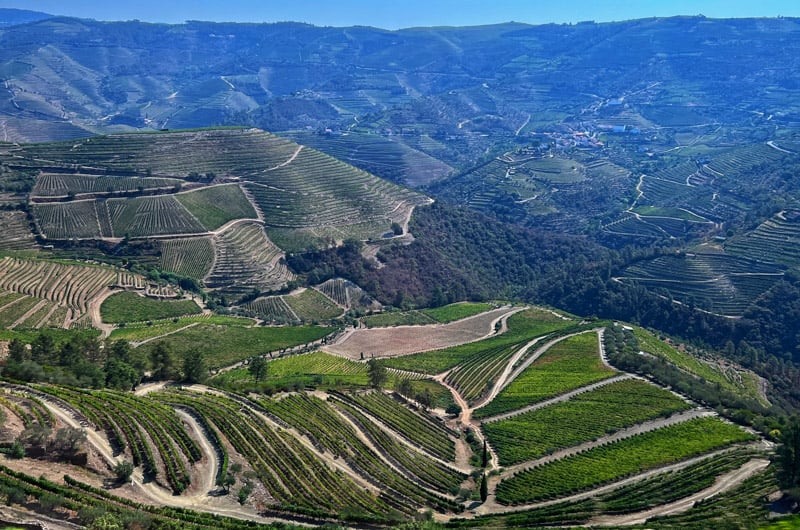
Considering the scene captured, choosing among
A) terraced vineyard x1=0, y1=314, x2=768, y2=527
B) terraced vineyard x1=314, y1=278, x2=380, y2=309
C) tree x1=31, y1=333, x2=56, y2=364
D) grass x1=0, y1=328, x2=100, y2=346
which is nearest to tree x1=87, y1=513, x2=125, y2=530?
terraced vineyard x1=0, y1=314, x2=768, y2=527

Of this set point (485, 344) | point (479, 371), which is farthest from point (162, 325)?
point (485, 344)

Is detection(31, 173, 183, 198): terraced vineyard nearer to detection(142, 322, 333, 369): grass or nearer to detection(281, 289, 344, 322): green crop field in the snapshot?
detection(281, 289, 344, 322): green crop field

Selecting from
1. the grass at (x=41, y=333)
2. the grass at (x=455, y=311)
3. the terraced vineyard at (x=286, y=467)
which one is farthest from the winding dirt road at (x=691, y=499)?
the grass at (x=455, y=311)

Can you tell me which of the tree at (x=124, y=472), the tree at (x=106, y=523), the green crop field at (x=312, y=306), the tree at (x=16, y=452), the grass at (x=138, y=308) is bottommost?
the green crop field at (x=312, y=306)

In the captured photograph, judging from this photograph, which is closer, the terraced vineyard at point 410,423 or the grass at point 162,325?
the terraced vineyard at point 410,423

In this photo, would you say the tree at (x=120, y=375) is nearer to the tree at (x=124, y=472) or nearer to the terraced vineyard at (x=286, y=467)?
the terraced vineyard at (x=286, y=467)

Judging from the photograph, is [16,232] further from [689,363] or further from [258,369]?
[689,363]

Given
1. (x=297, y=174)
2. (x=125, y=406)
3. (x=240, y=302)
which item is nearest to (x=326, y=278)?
(x=240, y=302)
